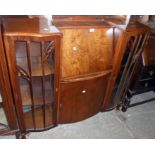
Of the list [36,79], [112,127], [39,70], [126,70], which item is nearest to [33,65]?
[39,70]

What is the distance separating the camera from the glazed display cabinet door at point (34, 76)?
1210mm

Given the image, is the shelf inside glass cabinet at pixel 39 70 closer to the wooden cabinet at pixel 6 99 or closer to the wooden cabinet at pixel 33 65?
the wooden cabinet at pixel 33 65

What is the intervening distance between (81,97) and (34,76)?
0.51 meters

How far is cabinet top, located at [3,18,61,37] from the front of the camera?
108 centimetres

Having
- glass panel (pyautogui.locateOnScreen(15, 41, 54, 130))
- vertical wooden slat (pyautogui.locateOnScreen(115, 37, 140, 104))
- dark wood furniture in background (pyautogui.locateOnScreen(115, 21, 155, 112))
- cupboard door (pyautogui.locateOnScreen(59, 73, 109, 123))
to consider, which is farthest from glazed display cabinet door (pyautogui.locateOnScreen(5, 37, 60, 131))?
dark wood furniture in background (pyautogui.locateOnScreen(115, 21, 155, 112))

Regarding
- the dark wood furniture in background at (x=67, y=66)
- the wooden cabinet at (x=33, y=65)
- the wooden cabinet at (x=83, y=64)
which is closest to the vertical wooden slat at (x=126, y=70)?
the dark wood furniture in background at (x=67, y=66)

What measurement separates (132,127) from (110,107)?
33cm

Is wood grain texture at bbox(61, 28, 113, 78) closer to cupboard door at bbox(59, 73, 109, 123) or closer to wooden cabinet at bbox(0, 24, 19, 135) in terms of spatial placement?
cupboard door at bbox(59, 73, 109, 123)

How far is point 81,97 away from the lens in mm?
1675

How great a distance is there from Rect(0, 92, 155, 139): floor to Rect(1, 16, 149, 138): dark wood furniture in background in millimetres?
126

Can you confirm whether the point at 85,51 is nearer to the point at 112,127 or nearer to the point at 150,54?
the point at 150,54

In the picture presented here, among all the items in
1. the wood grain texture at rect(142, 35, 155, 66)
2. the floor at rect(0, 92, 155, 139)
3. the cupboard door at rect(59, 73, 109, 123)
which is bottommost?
the floor at rect(0, 92, 155, 139)
